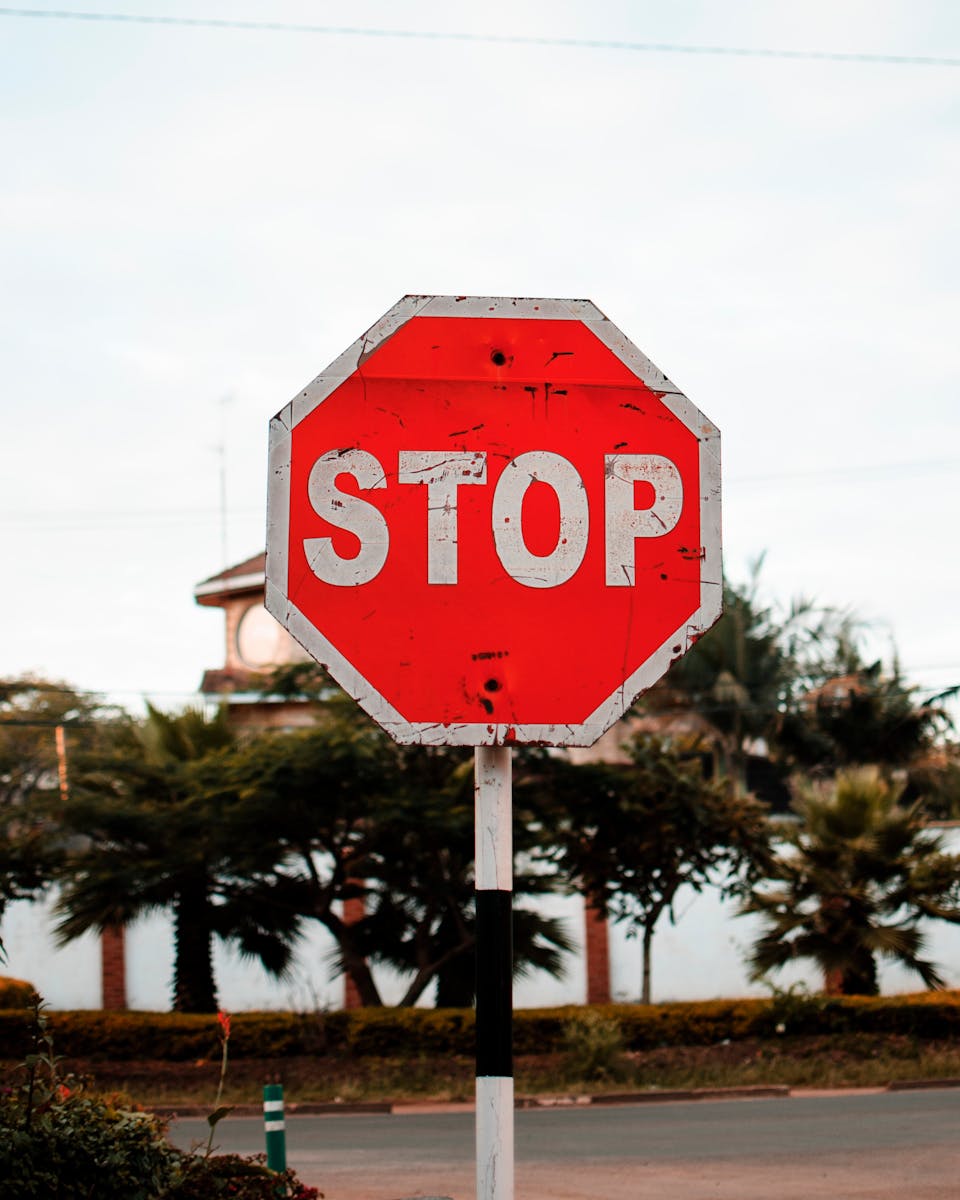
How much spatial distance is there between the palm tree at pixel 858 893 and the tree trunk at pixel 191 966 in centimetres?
696

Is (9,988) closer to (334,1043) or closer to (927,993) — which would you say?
(334,1043)

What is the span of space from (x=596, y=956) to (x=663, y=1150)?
13.5 meters

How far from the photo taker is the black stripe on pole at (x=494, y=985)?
264 cm

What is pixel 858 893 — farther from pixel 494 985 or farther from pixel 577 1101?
pixel 494 985

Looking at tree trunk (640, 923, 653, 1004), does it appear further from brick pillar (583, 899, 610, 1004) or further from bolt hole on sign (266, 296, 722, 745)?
bolt hole on sign (266, 296, 722, 745)

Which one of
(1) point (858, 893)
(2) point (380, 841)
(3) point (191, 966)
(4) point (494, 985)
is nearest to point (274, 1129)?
A: (4) point (494, 985)

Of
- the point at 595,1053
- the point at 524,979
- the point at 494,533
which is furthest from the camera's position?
the point at 524,979

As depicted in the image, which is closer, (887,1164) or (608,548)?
(608,548)

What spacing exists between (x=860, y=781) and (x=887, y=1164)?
10970mm

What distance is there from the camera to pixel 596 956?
2409cm

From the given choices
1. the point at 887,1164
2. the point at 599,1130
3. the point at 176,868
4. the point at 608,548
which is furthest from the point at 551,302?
the point at 176,868

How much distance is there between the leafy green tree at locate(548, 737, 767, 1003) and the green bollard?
11.8 metres

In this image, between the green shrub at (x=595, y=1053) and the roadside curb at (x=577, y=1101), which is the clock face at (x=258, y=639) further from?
the roadside curb at (x=577, y=1101)

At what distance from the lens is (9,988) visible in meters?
19.3
